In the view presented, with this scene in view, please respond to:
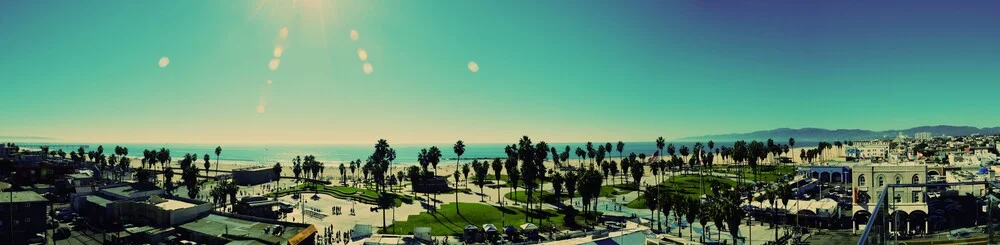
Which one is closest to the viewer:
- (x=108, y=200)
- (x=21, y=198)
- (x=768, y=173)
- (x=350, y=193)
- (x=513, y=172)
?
(x=21, y=198)

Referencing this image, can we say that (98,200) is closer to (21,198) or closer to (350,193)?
(21,198)

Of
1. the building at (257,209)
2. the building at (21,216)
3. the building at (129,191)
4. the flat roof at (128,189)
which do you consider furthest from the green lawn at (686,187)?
the building at (21,216)

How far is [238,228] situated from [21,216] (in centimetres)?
2563

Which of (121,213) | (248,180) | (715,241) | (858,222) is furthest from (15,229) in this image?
(858,222)

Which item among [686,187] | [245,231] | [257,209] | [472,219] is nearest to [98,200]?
[257,209]

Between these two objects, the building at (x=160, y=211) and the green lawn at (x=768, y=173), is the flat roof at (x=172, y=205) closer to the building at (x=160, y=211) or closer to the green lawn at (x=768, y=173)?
the building at (x=160, y=211)

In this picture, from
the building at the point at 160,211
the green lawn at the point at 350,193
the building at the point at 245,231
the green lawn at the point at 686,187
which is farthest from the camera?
the green lawn at the point at 350,193

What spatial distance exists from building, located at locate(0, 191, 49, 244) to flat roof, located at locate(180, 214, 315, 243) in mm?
16529

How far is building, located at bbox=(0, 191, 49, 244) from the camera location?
179 ft

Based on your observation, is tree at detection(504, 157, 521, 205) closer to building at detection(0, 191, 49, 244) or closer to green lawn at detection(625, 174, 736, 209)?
green lawn at detection(625, 174, 736, 209)

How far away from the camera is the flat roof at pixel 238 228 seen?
162 ft

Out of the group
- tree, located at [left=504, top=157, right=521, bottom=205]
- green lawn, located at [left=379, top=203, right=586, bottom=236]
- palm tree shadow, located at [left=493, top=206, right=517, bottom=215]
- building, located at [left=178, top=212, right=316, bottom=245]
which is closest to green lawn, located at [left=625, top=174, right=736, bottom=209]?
green lawn, located at [left=379, top=203, right=586, bottom=236]

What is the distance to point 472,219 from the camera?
71812 mm

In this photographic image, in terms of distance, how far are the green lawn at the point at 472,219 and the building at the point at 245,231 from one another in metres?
13.3
